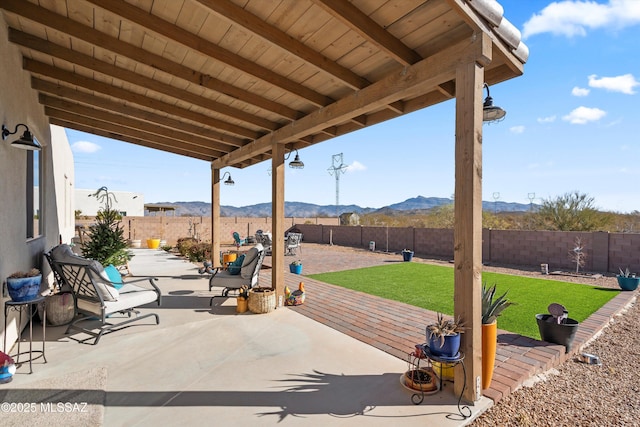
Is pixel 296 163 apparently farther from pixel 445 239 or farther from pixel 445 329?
pixel 445 239

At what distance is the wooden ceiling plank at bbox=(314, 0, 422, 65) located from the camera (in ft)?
7.35

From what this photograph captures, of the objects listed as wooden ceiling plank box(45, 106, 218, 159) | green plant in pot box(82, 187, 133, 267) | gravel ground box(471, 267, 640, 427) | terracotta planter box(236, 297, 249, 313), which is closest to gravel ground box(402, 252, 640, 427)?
gravel ground box(471, 267, 640, 427)

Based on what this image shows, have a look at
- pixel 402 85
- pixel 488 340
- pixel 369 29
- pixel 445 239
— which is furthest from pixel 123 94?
pixel 445 239

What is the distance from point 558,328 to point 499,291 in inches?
121

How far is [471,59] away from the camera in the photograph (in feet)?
7.72

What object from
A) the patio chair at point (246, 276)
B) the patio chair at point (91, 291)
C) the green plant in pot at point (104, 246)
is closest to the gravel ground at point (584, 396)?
the patio chair at point (246, 276)

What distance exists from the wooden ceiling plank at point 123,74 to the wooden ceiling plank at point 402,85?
30.7 inches

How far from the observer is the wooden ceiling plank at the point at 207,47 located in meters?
2.52

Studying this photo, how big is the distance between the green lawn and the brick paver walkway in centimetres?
26

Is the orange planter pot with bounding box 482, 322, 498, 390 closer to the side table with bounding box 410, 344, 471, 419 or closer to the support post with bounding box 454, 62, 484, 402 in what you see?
the support post with bounding box 454, 62, 484, 402

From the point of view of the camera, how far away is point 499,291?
20.3 feet

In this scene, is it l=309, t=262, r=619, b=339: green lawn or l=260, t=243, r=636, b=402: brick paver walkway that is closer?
l=260, t=243, r=636, b=402: brick paver walkway

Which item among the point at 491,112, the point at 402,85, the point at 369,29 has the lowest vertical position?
the point at 491,112

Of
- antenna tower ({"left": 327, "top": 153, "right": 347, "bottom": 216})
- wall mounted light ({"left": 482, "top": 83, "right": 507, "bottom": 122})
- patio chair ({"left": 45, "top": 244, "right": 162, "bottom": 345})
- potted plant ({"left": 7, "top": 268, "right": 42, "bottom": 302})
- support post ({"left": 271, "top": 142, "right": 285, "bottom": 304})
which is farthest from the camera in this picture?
antenna tower ({"left": 327, "top": 153, "right": 347, "bottom": 216})
